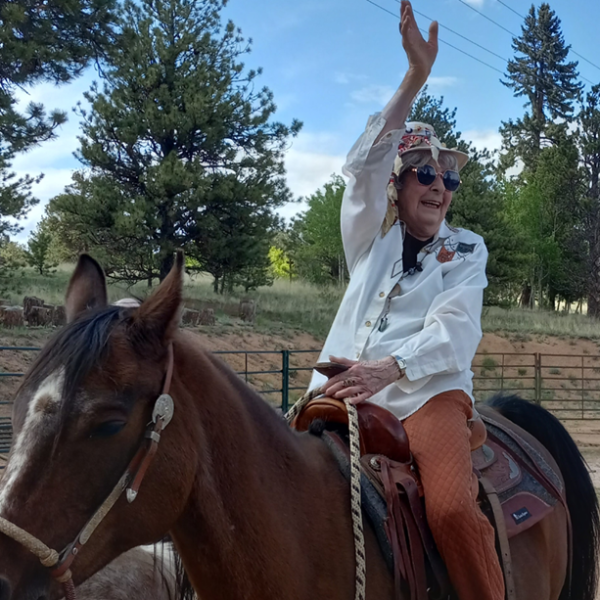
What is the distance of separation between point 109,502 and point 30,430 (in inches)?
9.4

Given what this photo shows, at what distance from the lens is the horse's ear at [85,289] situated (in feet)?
5.49

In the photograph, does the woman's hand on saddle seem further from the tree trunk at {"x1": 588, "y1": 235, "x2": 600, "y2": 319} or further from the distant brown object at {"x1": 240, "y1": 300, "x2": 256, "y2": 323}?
the tree trunk at {"x1": 588, "y1": 235, "x2": 600, "y2": 319}

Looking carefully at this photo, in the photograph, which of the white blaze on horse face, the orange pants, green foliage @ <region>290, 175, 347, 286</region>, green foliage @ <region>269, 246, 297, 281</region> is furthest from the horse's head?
green foliage @ <region>269, 246, 297, 281</region>

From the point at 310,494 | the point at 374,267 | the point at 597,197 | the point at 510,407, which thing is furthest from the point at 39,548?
the point at 597,197

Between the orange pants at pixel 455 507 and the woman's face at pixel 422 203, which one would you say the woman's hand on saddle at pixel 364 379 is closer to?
the orange pants at pixel 455 507

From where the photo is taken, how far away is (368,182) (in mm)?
2316

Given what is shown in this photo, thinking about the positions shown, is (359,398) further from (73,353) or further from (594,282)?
(594,282)

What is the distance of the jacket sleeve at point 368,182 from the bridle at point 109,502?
1.18 metres

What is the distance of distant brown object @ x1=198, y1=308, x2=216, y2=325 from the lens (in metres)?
17.8

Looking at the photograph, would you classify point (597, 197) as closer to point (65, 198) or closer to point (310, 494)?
point (65, 198)

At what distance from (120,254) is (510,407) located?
16535 millimetres

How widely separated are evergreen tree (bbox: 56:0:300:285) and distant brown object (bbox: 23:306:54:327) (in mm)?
4401

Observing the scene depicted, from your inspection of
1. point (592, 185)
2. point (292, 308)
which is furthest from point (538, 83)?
point (292, 308)

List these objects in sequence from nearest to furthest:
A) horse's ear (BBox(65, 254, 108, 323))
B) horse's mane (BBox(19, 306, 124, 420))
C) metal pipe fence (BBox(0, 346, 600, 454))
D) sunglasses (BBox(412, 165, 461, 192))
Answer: horse's mane (BBox(19, 306, 124, 420)) < horse's ear (BBox(65, 254, 108, 323)) < sunglasses (BBox(412, 165, 461, 192)) < metal pipe fence (BBox(0, 346, 600, 454))
